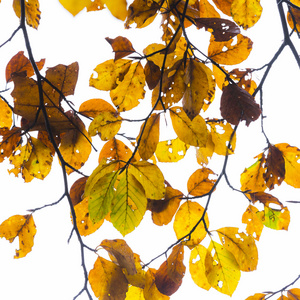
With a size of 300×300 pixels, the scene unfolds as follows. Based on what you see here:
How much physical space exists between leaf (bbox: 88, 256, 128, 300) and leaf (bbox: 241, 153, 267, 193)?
0.90 ft

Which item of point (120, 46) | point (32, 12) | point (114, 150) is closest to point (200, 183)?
point (114, 150)

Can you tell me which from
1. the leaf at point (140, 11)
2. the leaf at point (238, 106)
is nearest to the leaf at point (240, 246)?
the leaf at point (238, 106)

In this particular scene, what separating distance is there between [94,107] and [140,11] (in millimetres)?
160

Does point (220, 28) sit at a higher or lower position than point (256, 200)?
higher

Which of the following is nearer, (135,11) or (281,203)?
(135,11)

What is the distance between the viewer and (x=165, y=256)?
1.69ft

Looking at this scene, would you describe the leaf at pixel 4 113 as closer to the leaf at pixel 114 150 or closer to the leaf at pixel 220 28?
the leaf at pixel 114 150

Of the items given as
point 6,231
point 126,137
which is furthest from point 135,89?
point 6,231

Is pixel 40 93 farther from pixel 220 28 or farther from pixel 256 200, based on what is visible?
pixel 256 200

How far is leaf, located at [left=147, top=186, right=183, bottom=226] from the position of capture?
52cm

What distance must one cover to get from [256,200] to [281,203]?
0.04m

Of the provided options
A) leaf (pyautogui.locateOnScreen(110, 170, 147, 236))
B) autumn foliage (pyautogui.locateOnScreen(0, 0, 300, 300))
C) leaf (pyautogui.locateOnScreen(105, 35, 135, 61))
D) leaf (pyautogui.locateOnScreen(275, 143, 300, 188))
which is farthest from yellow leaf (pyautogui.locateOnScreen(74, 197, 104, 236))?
leaf (pyautogui.locateOnScreen(275, 143, 300, 188))

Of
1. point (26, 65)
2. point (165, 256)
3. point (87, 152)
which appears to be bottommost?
→ point (165, 256)

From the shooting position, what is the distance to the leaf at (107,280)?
470 mm
